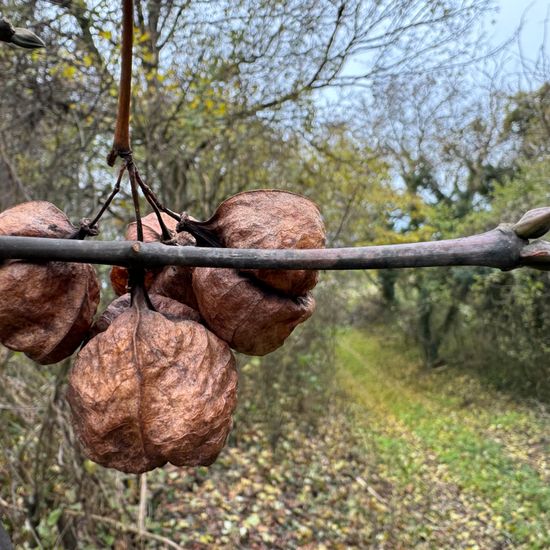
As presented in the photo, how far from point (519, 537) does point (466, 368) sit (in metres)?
6.62

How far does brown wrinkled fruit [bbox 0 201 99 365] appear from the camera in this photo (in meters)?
0.78

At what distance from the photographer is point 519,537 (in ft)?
19.2

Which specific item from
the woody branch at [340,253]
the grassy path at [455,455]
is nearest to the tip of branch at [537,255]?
the woody branch at [340,253]

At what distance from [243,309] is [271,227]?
0.15 metres

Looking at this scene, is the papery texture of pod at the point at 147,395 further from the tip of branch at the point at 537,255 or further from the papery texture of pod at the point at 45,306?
the tip of branch at the point at 537,255

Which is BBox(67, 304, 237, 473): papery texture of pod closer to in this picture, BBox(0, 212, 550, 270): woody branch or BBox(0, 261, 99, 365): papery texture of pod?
BBox(0, 261, 99, 365): papery texture of pod

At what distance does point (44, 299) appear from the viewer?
0.80 m

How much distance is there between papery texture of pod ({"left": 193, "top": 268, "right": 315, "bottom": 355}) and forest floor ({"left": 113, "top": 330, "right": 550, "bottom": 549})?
3.26 metres

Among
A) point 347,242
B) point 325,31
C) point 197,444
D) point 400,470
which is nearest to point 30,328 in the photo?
point 197,444

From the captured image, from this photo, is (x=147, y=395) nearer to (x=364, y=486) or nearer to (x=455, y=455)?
(x=364, y=486)

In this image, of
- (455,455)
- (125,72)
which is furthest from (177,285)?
(455,455)

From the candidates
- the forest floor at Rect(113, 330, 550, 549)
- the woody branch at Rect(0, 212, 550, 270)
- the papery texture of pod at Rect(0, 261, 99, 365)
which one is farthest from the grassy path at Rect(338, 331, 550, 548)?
the woody branch at Rect(0, 212, 550, 270)

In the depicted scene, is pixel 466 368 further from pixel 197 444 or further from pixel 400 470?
pixel 197 444

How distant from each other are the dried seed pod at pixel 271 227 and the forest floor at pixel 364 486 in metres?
2.54
